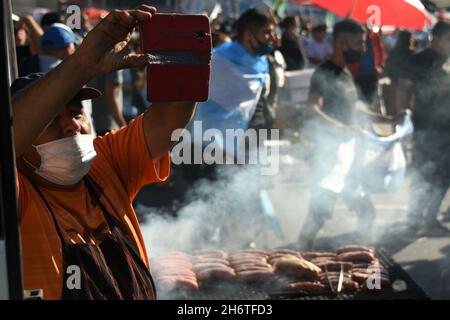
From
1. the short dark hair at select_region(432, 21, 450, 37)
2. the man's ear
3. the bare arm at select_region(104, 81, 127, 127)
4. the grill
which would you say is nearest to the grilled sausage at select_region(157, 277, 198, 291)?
the grill

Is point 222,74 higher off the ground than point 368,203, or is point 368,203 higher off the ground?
point 222,74

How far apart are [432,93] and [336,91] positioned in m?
1.09

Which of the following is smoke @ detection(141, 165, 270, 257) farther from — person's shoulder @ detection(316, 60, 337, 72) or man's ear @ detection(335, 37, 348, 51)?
man's ear @ detection(335, 37, 348, 51)

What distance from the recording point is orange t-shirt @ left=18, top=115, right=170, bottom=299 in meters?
2.14

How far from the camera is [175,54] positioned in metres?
2.13

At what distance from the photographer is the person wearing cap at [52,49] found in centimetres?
503

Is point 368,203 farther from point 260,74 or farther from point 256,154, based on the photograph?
point 260,74

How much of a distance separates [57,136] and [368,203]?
4.35m

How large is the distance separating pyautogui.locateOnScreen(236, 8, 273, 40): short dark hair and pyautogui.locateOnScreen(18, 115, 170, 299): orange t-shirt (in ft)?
10.6

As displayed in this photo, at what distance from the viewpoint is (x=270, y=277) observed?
4551 millimetres

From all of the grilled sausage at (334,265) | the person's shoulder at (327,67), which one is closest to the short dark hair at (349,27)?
the person's shoulder at (327,67)

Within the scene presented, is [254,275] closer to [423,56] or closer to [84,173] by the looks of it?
[84,173]

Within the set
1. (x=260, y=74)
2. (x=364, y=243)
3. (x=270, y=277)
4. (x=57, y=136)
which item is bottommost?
(x=364, y=243)
